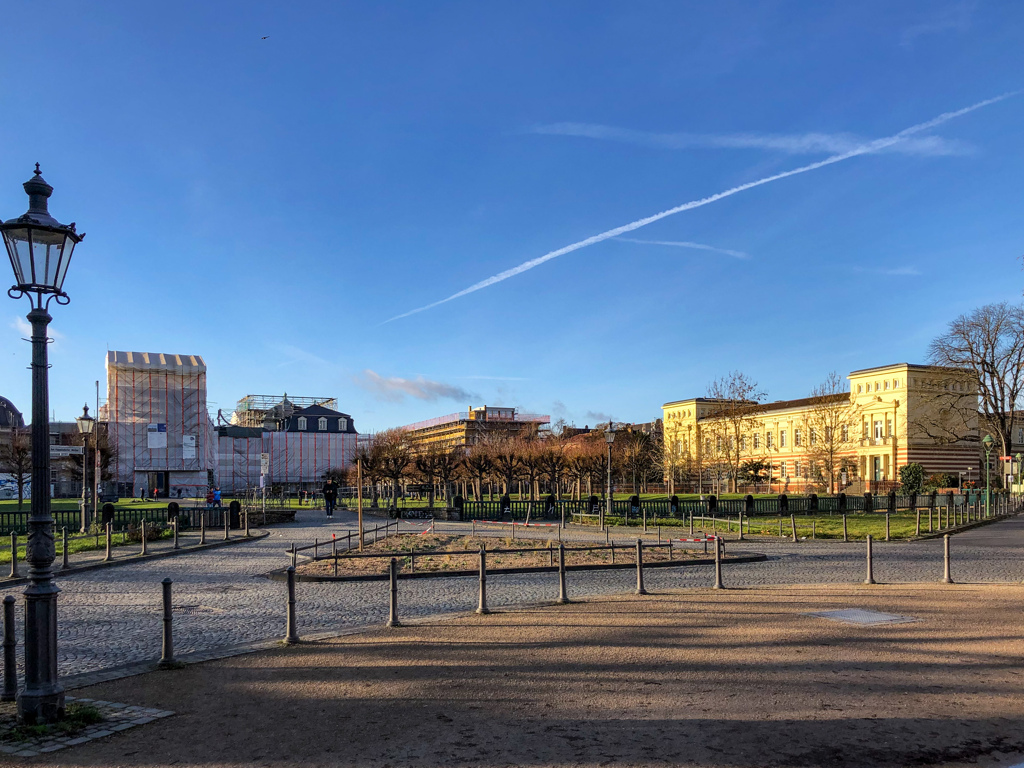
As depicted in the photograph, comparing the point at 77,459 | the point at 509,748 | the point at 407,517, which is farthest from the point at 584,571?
the point at 77,459

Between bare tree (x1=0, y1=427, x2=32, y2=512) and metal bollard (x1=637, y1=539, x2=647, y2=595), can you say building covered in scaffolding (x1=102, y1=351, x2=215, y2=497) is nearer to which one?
bare tree (x1=0, y1=427, x2=32, y2=512)

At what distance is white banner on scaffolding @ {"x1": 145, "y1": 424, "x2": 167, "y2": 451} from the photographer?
78438 millimetres

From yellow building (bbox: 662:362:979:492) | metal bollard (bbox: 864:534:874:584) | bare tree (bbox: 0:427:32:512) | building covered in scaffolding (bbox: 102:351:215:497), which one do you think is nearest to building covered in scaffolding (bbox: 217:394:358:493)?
building covered in scaffolding (bbox: 102:351:215:497)

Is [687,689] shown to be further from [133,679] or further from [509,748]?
[133,679]

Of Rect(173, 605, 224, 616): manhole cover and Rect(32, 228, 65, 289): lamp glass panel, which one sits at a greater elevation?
Rect(32, 228, 65, 289): lamp glass panel

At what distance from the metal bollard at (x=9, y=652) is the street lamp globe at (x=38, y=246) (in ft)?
8.35

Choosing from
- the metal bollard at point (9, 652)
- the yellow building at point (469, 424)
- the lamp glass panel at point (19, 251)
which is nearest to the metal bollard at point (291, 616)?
the metal bollard at point (9, 652)

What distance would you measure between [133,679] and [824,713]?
20.8ft

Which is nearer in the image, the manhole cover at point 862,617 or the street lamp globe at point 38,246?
the street lamp globe at point 38,246

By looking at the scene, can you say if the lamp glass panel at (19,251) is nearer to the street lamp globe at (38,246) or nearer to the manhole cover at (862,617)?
the street lamp globe at (38,246)

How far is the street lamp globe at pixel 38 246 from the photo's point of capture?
6965 millimetres

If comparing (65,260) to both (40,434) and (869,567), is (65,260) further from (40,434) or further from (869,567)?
(869,567)

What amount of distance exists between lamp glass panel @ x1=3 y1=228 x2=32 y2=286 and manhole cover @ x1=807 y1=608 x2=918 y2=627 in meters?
10.1

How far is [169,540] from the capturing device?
2741 centimetres
